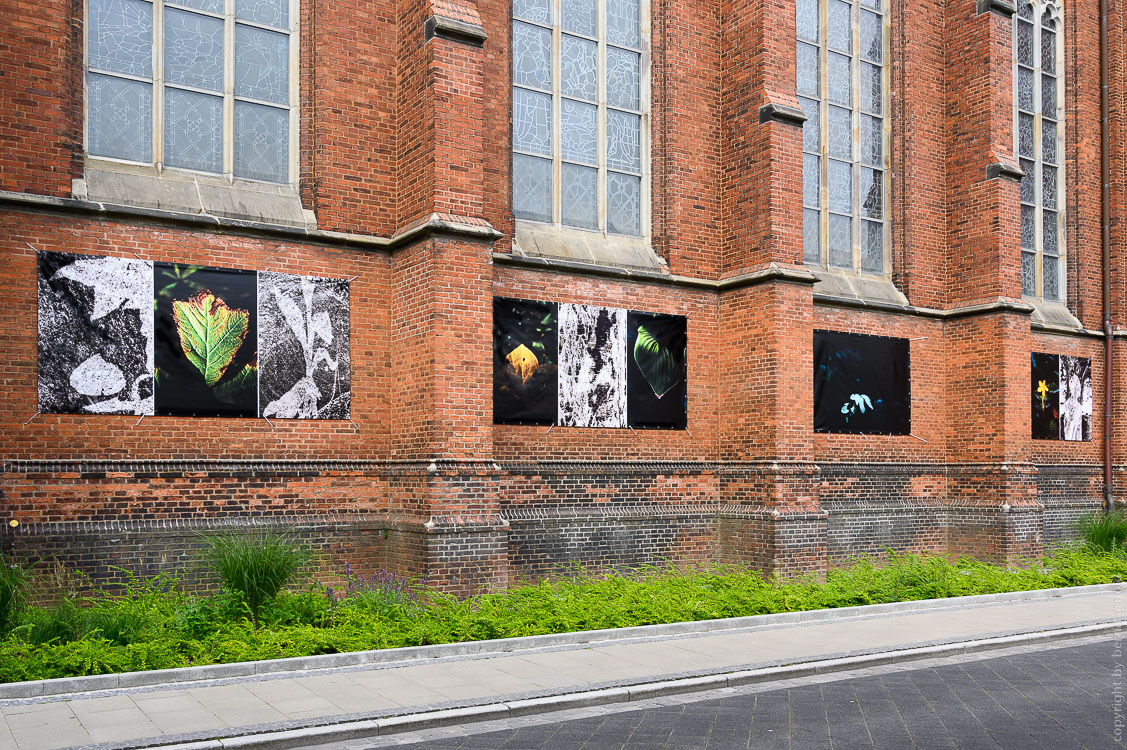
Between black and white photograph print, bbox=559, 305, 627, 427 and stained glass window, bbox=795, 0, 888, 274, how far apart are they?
4.73 m

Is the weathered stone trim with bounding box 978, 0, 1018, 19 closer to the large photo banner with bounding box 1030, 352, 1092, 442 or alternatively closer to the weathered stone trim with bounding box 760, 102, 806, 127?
the weathered stone trim with bounding box 760, 102, 806, 127

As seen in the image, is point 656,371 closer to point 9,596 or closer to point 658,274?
point 658,274

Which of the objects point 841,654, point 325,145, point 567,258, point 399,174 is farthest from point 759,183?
point 841,654

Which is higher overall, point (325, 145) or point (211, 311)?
point (325, 145)

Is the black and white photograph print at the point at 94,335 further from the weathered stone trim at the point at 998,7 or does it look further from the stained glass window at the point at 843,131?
the weathered stone trim at the point at 998,7

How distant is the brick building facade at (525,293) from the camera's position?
1126cm

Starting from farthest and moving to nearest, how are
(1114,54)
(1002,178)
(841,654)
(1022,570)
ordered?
1. (1114,54)
2. (1002,178)
3. (1022,570)
4. (841,654)

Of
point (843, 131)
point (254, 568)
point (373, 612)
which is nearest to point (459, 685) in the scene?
point (373, 612)

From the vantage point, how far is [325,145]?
42.6 ft

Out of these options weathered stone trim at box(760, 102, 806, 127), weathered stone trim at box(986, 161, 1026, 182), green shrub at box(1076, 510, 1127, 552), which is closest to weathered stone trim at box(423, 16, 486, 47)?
weathered stone trim at box(760, 102, 806, 127)

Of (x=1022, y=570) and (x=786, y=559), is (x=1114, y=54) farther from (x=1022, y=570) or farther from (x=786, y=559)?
(x=786, y=559)

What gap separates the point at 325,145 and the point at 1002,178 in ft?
41.9

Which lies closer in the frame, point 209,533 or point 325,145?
point 209,533

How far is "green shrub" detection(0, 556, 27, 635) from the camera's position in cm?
923
